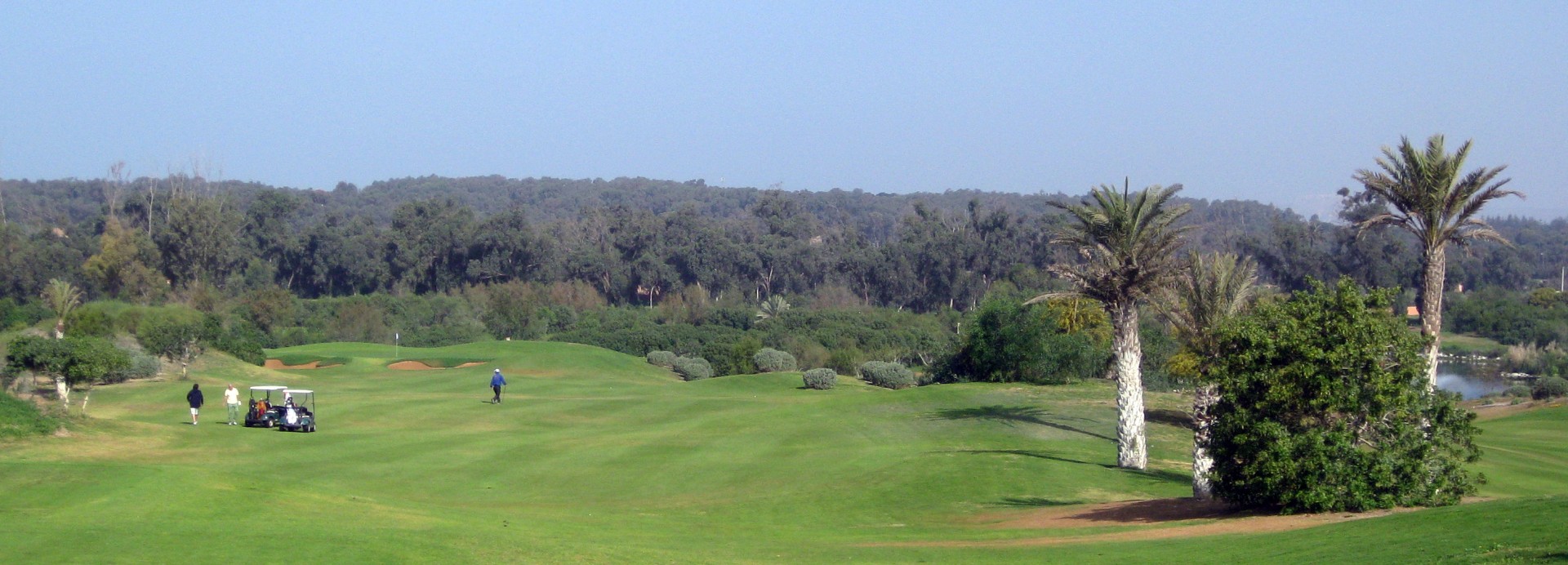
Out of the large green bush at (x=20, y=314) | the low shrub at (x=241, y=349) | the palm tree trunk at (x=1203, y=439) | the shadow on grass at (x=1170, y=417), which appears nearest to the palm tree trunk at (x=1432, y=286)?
the palm tree trunk at (x=1203, y=439)

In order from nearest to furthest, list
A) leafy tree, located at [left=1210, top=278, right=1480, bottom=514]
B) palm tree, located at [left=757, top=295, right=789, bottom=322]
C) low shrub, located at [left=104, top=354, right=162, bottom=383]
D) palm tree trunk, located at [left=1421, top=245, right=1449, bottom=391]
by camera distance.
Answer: leafy tree, located at [left=1210, top=278, right=1480, bottom=514] < palm tree trunk, located at [left=1421, top=245, right=1449, bottom=391] < low shrub, located at [left=104, top=354, right=162, bottom=383] < palm tree, located at [left=757, top=295, right=789, bottom=322]

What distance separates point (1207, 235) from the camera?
163 meters

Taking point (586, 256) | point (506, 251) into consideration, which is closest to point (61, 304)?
point (506, 251)

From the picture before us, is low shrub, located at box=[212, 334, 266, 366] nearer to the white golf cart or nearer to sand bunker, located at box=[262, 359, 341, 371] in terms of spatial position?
sand bunker, located at box=[262, 359, 341, 371]

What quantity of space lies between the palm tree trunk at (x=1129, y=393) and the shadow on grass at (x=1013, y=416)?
5.79 meters

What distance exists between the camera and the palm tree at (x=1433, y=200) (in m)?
30.6

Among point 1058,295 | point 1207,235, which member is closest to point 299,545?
point 1058,295

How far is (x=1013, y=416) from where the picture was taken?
38938 millimetres

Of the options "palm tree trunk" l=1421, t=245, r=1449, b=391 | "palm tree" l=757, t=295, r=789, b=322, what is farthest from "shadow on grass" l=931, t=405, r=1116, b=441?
"palm tree" l=757, t=295, r=789, b=322

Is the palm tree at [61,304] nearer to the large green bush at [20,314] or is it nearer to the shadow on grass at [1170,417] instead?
the large green bush at [20,314]

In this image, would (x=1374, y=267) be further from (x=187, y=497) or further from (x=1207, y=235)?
(x=187, y=497)

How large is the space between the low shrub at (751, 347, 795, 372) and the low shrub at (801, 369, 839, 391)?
17.6m

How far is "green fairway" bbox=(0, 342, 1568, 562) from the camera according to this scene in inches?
629

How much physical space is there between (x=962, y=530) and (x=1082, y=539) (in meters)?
2.58
